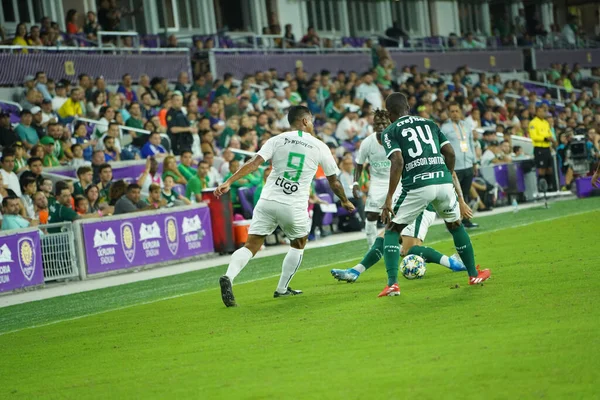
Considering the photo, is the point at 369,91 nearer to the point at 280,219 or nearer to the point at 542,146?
the point at 542,146

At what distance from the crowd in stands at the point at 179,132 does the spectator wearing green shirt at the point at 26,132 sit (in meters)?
0.02

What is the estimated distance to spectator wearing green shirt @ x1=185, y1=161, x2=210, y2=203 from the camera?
21.0 metres

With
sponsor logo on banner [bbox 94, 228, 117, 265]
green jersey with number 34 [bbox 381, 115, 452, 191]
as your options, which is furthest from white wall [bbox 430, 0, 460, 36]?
green jersey with number 34 [bbox 381, 115, 452, 191]

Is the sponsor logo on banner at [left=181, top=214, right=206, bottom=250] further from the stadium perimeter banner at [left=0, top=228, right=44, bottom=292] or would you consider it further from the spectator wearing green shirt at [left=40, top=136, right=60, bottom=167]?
the stadium perimeter banner at [left=0, top=228, right=44, bottom=292]

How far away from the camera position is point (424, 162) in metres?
10.8

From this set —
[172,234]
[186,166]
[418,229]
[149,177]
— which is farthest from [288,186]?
[186,166]

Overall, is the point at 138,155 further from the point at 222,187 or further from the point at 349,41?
the point at 349,41

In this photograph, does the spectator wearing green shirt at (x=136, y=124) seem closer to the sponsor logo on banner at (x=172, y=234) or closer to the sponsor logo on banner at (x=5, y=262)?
the sponsor logo on banner at (x=172, y=234)

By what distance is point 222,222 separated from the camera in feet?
67.1

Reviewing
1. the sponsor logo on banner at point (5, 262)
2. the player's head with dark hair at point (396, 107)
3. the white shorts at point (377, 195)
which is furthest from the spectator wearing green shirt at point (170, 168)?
the player's head with dark hair at point (396, 107)

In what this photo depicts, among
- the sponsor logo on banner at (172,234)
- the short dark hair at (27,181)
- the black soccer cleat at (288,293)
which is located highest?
the short dark hair at (27,181)

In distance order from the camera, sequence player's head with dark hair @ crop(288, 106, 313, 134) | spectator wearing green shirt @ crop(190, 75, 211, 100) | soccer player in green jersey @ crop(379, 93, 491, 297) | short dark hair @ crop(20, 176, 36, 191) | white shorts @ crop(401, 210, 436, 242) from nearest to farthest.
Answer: soccer player in green jersey @ crop(379, 93, 491, 297)
player's head with dark hair @ crop(288, 106, 313, 134)
white shorts @ crop(401, 210, 436, 242)
short dark hair @ crop(20, 176, 36, 191)
spectator wearing green shirt @ crop(190, 75, 211, 100)

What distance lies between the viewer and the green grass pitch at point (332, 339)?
691 cm

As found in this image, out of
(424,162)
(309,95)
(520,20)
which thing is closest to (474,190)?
(309,95)
